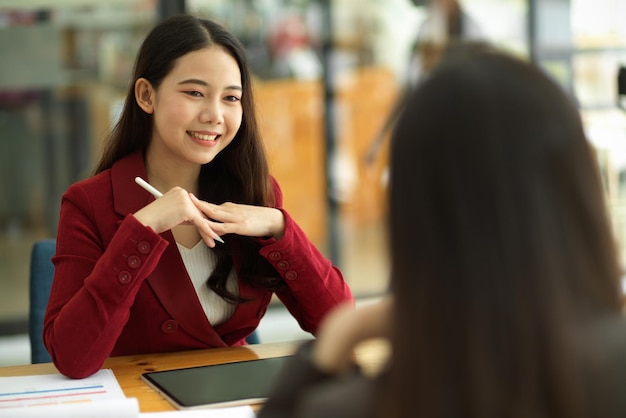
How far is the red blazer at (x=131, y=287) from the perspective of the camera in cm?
171

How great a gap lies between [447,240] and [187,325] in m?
1.24

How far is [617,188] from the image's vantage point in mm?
5500

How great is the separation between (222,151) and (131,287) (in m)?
0.53

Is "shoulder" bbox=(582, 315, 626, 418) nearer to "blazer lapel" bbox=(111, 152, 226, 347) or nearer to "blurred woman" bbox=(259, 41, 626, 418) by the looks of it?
"blurred woman" bbox=(259, 41, 626, 418)

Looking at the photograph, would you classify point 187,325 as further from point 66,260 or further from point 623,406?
point 623,406

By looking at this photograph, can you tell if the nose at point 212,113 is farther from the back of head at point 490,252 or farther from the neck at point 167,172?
the back of head at point 490,252

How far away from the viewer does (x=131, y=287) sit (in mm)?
1719

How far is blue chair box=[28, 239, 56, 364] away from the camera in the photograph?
2.17 m

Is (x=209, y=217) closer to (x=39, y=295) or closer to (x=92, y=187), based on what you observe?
(x=92, y=187)

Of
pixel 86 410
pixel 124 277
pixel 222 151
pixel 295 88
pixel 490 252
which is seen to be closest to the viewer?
pixel 490 252

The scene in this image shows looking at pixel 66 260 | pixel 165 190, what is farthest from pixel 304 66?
pixel 66 260

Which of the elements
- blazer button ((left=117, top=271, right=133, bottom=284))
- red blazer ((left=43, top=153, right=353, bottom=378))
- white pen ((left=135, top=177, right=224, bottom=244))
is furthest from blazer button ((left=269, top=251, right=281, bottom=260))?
blazer button ((left=117, top=271, right=133, bottom=284))

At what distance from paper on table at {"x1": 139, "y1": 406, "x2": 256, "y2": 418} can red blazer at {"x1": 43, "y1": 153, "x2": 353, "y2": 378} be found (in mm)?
300

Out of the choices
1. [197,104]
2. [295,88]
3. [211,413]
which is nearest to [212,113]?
[197,104]
